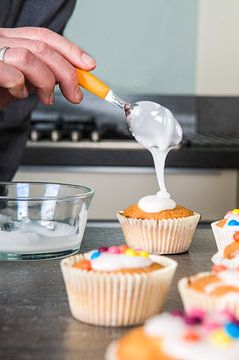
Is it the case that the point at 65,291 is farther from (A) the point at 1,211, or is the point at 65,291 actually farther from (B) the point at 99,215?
(B) the point at 99,215

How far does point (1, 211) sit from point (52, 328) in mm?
448

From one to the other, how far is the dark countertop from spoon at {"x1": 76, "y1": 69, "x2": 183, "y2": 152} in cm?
119

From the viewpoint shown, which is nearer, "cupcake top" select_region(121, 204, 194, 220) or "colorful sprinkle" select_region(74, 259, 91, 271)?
"colorful sprinkle" select_region(74, 259, 91, 271)

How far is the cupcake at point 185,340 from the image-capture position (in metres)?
0.80

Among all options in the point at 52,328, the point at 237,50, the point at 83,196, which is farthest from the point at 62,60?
the point at 237,50

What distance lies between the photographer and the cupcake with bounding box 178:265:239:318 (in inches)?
41.8

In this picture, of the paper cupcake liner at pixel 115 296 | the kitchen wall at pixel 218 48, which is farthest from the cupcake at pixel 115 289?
the kitchen wall at pixel 218 48

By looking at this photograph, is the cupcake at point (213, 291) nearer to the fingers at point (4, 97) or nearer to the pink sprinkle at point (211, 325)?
the pink sprinkle at point (211, 325)

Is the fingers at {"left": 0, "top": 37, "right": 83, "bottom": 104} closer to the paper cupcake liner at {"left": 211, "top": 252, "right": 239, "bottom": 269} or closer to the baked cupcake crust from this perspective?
the paper cupcake liner at {"left": 211, "top": 252, "right": 239, "bottom": 269}

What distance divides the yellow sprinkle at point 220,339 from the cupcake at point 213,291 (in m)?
0.25

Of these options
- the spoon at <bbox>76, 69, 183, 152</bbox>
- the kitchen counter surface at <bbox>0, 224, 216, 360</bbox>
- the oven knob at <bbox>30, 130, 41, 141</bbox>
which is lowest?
the oven knob at <bbox>30, 130, 41, 141</bbox>

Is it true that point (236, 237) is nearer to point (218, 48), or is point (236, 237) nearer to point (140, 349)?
point (140, 349)

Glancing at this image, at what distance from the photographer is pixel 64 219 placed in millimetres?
1554

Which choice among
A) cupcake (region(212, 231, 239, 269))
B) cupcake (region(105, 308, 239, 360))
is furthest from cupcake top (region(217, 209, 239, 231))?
cupcake (region(105, 308, 239, 360))
